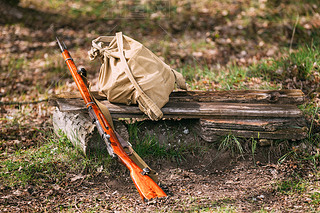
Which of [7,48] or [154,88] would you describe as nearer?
[154,88]

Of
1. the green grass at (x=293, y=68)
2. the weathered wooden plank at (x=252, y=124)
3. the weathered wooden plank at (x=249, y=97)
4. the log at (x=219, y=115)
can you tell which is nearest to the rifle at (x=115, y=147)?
the log at (x=219, y=115)

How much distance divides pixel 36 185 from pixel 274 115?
9.35 ft

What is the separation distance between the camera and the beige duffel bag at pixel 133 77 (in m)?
3.42

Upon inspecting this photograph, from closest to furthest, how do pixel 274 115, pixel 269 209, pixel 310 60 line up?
pixel 269 209
pixel 274 115
pixel 310 60

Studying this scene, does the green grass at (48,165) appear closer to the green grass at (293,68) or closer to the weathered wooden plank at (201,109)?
the weathered wooden plank at (201,109)

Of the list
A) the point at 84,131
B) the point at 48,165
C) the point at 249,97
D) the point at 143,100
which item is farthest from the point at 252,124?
the point at 48,165

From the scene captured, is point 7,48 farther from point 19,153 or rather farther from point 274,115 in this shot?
point 274,115

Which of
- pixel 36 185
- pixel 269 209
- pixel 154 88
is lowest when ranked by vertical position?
pixel 36 185

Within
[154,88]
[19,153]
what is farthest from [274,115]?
[19,153]

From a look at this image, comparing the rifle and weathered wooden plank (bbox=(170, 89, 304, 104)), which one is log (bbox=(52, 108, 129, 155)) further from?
weathered wooden plank (bbox=(170, 89, 304, 104))

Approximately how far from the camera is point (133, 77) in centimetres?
340

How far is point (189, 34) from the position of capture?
7.31 m

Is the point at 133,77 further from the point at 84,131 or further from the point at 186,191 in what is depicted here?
the point at 186,191

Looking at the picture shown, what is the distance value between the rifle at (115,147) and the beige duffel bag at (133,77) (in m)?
0.23
